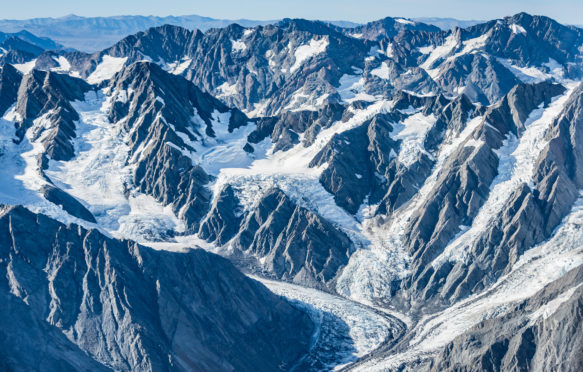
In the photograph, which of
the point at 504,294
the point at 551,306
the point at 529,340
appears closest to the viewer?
the point at 529,340

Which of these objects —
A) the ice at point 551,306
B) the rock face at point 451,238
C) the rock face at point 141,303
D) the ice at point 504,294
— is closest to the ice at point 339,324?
the rock face at point 141,303

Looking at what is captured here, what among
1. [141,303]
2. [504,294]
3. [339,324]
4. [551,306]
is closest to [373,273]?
[339,324]

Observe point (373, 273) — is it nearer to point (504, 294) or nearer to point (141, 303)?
point (504, 294)

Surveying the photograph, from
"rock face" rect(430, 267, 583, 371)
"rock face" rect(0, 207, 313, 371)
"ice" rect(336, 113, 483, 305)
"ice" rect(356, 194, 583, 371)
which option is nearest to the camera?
"rock face" rect(430, 267, 583, 371)

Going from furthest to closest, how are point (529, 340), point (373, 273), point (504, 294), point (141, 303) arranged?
1. point (373, 273)
2. point (504, 294)
3. point (141, 303)
4. point (529, 340)

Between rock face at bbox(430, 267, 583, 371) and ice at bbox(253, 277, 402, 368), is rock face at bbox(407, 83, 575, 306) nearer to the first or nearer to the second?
ice at bbox(253, 277, 402, 368)

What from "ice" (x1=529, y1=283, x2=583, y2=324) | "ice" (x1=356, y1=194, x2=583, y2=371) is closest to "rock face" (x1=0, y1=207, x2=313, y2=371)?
"ice" (x1=356, y1=194, x2=583, y2=371)

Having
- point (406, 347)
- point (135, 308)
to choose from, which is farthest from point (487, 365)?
point (135, 308)
